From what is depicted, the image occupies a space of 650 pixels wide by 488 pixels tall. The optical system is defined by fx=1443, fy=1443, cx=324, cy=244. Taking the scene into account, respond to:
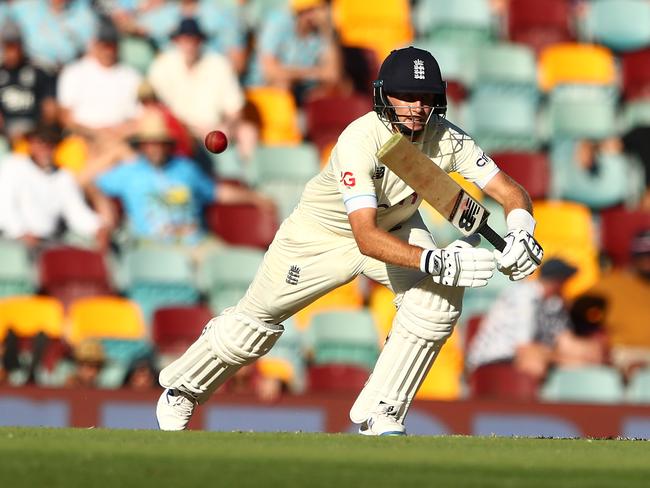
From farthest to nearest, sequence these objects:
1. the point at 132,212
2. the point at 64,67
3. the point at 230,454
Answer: the point at 64,67 < the point at 132,212 < the point at 230,454

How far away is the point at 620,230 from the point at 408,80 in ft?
14.6

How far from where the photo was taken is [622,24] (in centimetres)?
1080

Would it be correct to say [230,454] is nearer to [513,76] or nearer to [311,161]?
[311,161]

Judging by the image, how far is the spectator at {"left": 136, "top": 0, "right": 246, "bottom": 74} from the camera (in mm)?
10156

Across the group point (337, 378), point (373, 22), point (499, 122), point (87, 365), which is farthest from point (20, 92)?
point (499, 122)

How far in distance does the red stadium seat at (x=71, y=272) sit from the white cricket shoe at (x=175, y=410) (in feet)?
9.99

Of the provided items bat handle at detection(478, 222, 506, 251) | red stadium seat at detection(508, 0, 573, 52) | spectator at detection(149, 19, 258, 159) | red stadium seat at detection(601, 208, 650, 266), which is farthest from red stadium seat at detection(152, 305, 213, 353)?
red stadium seat at detection(508, 0, 573, 52)

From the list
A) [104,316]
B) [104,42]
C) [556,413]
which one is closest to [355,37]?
[104,42]

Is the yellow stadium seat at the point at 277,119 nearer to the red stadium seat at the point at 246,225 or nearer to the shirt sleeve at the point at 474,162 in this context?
the red stadium seat at the point at 246,225

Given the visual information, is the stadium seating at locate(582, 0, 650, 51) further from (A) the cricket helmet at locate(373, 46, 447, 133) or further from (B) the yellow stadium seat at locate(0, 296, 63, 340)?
(A) the cricket helmet at locate(373, 46, 447, 133)

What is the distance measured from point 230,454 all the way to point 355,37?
22.0 feet

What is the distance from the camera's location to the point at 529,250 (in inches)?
201

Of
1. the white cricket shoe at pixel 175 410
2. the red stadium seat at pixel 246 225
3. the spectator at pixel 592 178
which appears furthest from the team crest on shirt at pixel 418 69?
the spectator at pixel 592 178

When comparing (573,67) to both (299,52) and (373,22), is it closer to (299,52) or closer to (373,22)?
(373,22)
